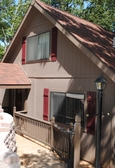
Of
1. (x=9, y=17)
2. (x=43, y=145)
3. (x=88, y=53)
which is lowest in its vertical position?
(x=43, y=145)

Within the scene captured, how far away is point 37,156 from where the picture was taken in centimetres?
671

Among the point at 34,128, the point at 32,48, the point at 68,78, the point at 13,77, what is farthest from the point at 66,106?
the point at 32,48

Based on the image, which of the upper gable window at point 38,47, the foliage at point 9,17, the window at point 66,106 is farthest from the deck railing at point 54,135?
the foliage at point 9,17

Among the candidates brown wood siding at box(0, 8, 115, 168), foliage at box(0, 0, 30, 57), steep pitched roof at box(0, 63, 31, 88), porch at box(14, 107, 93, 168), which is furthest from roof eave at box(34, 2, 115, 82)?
foliage at box(0, 0, 30, 57)

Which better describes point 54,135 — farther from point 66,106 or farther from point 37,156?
point 66,106

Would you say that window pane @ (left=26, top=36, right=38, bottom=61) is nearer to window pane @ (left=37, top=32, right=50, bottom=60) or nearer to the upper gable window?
the upper gable window

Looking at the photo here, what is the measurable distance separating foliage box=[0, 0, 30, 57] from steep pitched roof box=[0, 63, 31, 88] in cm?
1424

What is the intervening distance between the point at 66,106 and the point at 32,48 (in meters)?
3.96

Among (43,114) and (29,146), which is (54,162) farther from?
(43,114)

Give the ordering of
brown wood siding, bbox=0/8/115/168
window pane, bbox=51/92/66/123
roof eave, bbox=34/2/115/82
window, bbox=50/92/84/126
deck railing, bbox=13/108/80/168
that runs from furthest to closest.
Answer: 1. window pane, bbox=51/92/66/123
2. window, bbox=50/92/84/126
3. brown wood siding, bbox=0/8/115/168
4. roof eave, bbox=34/2/115/82
5. deck railing, bbox=13/108/80/168

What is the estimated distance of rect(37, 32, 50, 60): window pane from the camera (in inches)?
365

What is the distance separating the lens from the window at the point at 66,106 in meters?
7.43

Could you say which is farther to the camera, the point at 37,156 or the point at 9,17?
the point at 9,17

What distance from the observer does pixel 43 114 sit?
931cm
